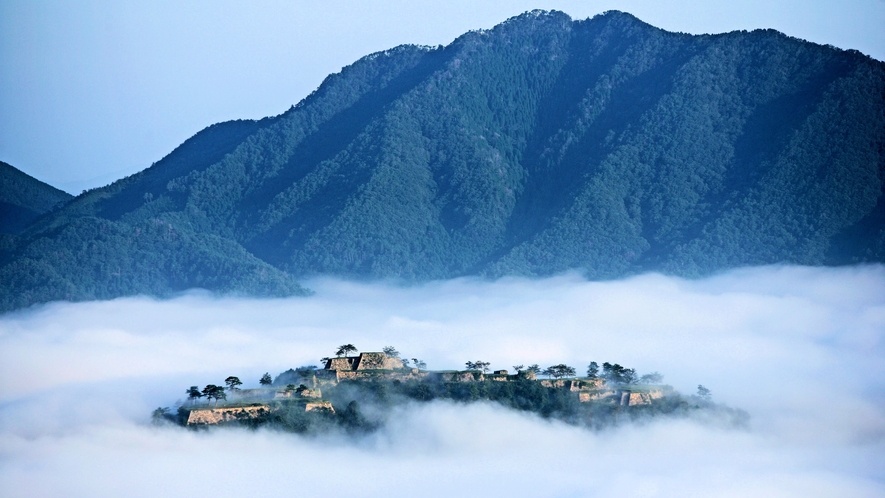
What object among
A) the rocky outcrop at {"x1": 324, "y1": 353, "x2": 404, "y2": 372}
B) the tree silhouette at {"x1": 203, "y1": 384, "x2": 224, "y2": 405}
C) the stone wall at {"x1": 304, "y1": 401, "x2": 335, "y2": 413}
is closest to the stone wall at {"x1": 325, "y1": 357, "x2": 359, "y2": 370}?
the rocky outcrop at {"x1": 324, "y1": 353, "x2": 404, "y2": 372}

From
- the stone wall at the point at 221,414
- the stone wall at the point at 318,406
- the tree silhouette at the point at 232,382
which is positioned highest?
the tree silhouette at the point at 232,382

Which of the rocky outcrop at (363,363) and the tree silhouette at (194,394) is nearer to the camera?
the tree silhouette at (194,394)

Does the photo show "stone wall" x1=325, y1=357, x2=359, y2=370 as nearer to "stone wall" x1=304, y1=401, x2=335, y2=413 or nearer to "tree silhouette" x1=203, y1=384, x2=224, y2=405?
"stone wall" x1=304, y1=401, x2=335, y2=413

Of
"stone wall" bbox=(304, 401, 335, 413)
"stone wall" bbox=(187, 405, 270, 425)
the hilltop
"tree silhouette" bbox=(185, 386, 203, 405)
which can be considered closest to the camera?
"stone wall" bbox=(187, 405, 270, 425)

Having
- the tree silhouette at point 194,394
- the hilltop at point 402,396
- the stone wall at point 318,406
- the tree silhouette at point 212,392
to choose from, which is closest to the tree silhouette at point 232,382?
the hilltop at point 402,396

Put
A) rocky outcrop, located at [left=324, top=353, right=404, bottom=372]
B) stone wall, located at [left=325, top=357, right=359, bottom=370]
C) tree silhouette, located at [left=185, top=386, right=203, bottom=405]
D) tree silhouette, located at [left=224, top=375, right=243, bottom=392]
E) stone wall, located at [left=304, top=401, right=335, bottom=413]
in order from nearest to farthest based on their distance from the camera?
1. stone wall, located at [left=304, top=401, right=335, bottom=413]
2. tree silhouette, located at [left=185, top=386, right=203, bottom=405]
3. tree silhouette, located at [left=224, top=375, right=243, bottom=392]
4. stone wall, located at [left=325, top=357, right=359, bottom=370]
5. rocky outcrop, located at [left=324, top=353, right=404, bottom=372]

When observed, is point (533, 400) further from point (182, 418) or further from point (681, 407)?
point (182, 418)

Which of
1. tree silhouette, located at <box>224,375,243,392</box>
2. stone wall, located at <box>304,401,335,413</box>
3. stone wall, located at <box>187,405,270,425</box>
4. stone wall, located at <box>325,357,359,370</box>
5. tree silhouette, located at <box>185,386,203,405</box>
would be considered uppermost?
stone wall, located at <box>325,357,359,370</box>

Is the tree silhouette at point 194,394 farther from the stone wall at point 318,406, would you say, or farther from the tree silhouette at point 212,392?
the stone wall at point 318,406

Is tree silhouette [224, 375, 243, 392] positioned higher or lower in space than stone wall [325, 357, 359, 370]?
lower

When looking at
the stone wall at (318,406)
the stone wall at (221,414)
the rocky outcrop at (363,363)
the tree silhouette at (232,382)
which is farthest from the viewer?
the rocky outcrop at (363,363)

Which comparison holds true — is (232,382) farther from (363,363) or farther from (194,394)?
(363,363)
